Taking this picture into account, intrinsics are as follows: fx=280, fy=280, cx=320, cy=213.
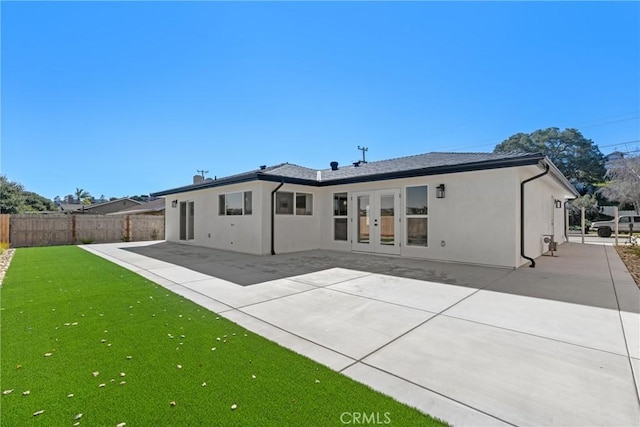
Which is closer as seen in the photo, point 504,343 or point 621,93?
point 504,343

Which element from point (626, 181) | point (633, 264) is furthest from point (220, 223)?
point (626, 181)

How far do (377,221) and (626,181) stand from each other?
25.9 metres

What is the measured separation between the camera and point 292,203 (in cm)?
1070

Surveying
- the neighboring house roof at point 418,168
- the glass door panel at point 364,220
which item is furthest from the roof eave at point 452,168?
the glass door panel at point 364,220

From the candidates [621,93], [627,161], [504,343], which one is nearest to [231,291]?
[504,343]

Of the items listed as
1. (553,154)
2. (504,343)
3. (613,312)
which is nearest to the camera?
(504,343)

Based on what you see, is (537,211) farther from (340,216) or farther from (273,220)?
(273,220)

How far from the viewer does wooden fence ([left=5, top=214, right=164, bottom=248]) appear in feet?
42.1

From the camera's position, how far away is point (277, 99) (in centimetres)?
1207

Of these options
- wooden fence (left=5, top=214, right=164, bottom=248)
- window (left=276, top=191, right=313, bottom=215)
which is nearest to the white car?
window (left=276, top=191, right=313, bottom=215)

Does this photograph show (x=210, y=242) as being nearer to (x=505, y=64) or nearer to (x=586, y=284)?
(x=586, y=284)

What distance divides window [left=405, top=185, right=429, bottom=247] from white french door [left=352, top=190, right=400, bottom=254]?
1.15ft

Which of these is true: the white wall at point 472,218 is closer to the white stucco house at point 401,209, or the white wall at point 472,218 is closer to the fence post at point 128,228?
the white stucco house at point 401,209

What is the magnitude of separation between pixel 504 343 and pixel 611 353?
0.91 metres
